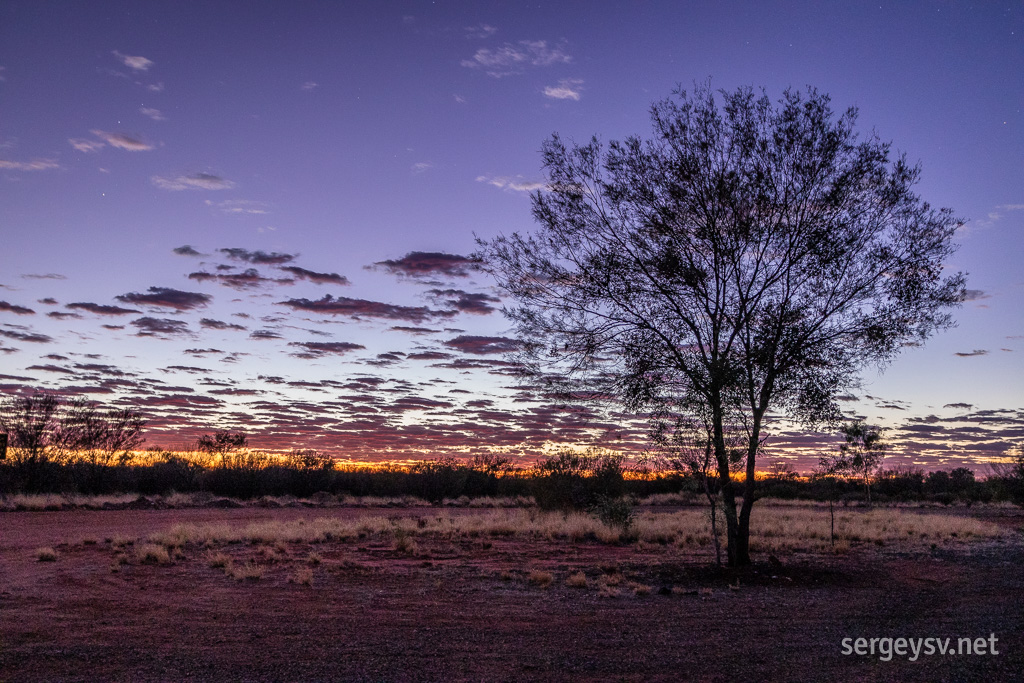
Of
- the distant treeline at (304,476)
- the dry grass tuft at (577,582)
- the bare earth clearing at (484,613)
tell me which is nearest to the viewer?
the bare earth clearing at (484,613)

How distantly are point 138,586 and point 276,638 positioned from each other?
657cm

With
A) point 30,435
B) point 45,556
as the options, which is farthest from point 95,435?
point 45,556

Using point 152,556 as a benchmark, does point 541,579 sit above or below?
above

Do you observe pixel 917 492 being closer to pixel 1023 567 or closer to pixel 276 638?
pixel 1023 567

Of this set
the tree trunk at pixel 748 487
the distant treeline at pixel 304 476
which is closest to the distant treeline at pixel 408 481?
the distant treeline at pixel 304 476

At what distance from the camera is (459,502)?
5903 centimetres

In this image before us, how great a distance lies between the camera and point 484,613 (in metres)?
11.6

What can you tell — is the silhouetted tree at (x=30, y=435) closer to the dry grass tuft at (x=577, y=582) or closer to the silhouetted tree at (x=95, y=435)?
the silhouetted tree at (x=95, y=435)

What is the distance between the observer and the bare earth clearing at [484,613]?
7848 mm

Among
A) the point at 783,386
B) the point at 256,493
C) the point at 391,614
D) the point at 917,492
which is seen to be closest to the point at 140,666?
the point at 391,614

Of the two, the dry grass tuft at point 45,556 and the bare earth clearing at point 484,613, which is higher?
the bare earth clearing at point 484,613

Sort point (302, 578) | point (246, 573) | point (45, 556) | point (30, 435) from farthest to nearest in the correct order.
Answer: point (30, 435)
point (45, 556)
point (246, 573)
point (302, 578)

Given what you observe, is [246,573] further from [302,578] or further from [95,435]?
[95,435]

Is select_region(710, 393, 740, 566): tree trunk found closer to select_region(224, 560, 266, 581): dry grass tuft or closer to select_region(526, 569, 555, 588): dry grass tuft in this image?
select_region(526, 569, 555, 588): dry grass tuft
